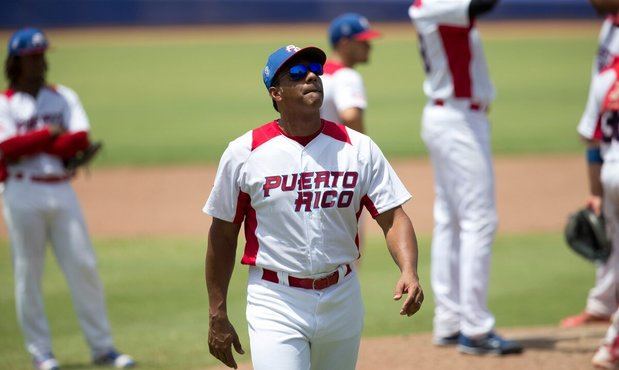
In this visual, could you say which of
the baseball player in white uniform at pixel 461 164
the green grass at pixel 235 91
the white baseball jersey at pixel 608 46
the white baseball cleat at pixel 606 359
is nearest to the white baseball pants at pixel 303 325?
the white baseball cleat at pixel 606 359

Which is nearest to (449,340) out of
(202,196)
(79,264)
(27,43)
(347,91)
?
(347,91)

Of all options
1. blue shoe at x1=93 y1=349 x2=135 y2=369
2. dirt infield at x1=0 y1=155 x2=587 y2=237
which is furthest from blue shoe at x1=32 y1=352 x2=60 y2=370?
dirt infield at x1=0 y1=155 x2=587 y2=237

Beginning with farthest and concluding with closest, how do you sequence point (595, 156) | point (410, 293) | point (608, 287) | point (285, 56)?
point (608, 287) < point (595, 156) < point (285, 56) < point (410, 293)

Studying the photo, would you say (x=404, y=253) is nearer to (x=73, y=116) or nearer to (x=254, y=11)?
(x=73, y=116)

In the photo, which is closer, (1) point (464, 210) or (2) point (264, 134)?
(2) point (264, 134)

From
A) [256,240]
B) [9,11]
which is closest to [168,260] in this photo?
[256,240]

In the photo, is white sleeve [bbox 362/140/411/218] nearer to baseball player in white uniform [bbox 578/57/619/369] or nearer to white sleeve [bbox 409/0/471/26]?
baseball player in white uniform [bbox 578/57/619/369]

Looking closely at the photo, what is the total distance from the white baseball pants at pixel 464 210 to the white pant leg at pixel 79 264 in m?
2.33

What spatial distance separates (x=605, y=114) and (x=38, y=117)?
3.75 metres

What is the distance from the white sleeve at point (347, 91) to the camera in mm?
7082

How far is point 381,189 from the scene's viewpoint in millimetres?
4383

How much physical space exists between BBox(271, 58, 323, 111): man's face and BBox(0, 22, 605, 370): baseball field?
2.72 meters

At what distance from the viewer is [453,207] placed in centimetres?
699

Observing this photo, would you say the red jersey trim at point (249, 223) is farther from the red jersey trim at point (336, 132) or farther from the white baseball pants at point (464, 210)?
the white baseball pants at point (464, 210)
